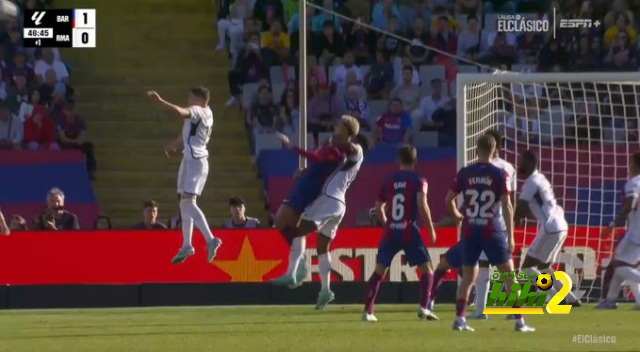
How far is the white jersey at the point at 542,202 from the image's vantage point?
19250mm

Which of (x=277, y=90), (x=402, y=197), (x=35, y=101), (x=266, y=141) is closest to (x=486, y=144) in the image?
(x=402, y=197)

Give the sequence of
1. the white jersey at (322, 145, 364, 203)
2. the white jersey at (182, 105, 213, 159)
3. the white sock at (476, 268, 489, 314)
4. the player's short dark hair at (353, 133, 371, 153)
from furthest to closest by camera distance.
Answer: the player's short dark hair at (353, 133, 371, 153)
the white jersey at (182, 105, 213, 159)
the white jersey at (322, 145, 364, 203)
the white sock at (476, 268, 489, 314)

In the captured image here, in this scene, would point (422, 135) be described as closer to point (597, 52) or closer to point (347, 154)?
point (597, 52)

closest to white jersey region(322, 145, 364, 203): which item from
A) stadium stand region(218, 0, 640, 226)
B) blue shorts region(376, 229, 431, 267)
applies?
blue shorts region(376, 229, 431, 267)

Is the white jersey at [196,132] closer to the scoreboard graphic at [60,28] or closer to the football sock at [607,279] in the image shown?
the football sock at [607,279]

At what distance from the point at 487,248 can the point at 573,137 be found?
8792 millimetres

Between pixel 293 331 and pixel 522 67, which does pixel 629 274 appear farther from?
pixel 522 67

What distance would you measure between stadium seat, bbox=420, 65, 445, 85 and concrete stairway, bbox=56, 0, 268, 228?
3.26 meters

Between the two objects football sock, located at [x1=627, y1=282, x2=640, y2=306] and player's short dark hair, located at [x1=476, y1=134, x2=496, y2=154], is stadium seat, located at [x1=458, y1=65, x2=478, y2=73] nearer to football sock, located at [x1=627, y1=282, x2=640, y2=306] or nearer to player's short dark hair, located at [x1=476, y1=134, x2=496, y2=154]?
football sock, located at [x1=627, y1=282, x2=640, y2=306]

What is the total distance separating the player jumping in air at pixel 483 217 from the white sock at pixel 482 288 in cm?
128

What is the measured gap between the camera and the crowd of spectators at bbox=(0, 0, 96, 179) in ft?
90.4

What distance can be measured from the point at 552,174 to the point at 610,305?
4.15 m

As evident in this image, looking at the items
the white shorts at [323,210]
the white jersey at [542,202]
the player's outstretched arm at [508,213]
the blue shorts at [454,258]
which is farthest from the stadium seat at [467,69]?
the player's outstretched arm at [508,213]

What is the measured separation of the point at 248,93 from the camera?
1129 inches
